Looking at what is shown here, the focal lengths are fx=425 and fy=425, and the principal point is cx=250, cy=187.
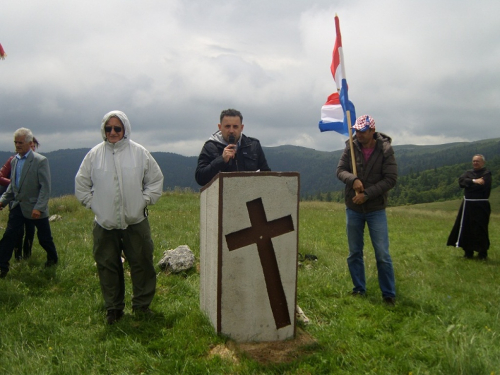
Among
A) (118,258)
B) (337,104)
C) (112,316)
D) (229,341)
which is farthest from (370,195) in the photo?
(112,316)

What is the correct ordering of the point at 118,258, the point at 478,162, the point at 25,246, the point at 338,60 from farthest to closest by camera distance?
the point at 478,162
the point at 25,246
the point at 338,60
the point at 118,258

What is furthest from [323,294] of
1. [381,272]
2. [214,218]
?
[214,218]

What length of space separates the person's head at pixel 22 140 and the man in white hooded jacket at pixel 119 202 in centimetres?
271

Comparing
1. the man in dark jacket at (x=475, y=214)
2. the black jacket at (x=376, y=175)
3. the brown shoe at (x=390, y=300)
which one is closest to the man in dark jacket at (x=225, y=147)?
the black jacket at (x=376, y=175)

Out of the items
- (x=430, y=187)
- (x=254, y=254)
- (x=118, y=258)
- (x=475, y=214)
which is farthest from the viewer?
(x=430, y=187)

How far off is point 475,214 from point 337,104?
5505 millimetres

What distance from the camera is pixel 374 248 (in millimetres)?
5422

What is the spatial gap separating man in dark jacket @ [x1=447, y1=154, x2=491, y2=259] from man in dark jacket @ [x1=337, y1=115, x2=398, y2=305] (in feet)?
17.1

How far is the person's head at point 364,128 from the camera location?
17.7 ft

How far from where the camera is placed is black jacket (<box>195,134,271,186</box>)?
4762 mm

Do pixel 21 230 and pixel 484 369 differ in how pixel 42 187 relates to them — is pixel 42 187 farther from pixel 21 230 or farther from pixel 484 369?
pixel 484 369

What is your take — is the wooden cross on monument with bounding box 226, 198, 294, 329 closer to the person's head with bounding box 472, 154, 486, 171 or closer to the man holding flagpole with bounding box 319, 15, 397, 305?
the man holding flagpole with bounding box 319, 15, 397, 305

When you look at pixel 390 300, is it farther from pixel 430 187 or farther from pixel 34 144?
pixel 430 187

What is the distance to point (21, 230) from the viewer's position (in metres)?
6.85
